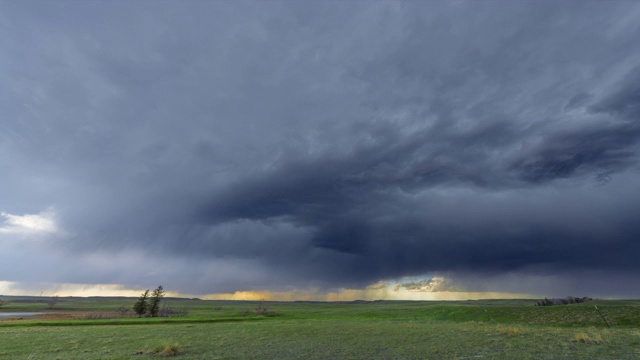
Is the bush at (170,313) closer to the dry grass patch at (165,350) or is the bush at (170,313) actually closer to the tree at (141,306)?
the tree at (141,306)

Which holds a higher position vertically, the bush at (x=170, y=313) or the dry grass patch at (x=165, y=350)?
the bush at (x=170, y=313)

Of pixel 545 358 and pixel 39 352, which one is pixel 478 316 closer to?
pixel 545 358

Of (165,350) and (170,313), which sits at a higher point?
(170,313)

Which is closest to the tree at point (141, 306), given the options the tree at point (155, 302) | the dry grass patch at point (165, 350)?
the tree at point (155, 302)

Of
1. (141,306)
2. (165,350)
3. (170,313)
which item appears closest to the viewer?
(165,350)

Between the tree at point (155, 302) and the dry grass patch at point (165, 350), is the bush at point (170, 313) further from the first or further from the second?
the dry grass patch at point (165, 350)

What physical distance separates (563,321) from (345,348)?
4241 cm

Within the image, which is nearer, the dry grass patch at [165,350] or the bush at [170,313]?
the dry grass patch at [165,350]

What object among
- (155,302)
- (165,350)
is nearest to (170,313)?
(155,302)

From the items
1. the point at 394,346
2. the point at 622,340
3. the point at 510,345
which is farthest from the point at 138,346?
the point at 622,340

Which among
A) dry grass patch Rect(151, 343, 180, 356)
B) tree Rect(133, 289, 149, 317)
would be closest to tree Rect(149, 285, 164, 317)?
tree Rect(133, 289, 149, 317)

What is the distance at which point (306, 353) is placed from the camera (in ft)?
69.9

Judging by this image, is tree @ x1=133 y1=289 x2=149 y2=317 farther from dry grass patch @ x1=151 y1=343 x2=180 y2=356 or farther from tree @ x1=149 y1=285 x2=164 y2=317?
dry grass patch @ x1=151 y1=343 x2=180 y2=356

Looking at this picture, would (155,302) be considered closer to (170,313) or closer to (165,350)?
(170,313)
